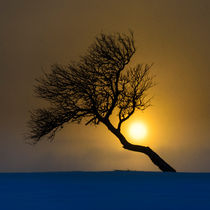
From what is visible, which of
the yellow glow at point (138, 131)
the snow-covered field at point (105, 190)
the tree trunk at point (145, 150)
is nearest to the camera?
the snow-covered field at point (105, 190)

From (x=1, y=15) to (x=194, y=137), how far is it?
299 cm

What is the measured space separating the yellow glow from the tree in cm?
17

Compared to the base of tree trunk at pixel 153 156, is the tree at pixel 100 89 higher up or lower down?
higher up

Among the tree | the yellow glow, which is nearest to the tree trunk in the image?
the tree

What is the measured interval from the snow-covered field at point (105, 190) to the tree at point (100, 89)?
538 millimetres

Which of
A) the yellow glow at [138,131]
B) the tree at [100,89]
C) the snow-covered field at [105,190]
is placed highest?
the tree at [100,89]

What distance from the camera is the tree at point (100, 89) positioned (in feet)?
18.5

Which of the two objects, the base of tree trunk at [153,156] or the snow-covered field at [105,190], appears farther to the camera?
the base of tree trunk at [153,156]

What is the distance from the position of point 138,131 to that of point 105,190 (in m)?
1.62

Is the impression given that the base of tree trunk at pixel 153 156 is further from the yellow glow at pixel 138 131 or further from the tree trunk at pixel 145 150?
the yellow glow at pixel 138 131

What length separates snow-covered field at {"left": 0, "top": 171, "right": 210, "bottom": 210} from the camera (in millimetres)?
3582

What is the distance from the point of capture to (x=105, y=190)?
4.29 metres

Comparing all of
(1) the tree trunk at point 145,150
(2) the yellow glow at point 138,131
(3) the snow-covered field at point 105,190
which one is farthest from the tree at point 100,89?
(3) the snow-covered field at point 105,190

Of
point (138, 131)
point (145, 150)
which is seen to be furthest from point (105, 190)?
point (138, 131)
